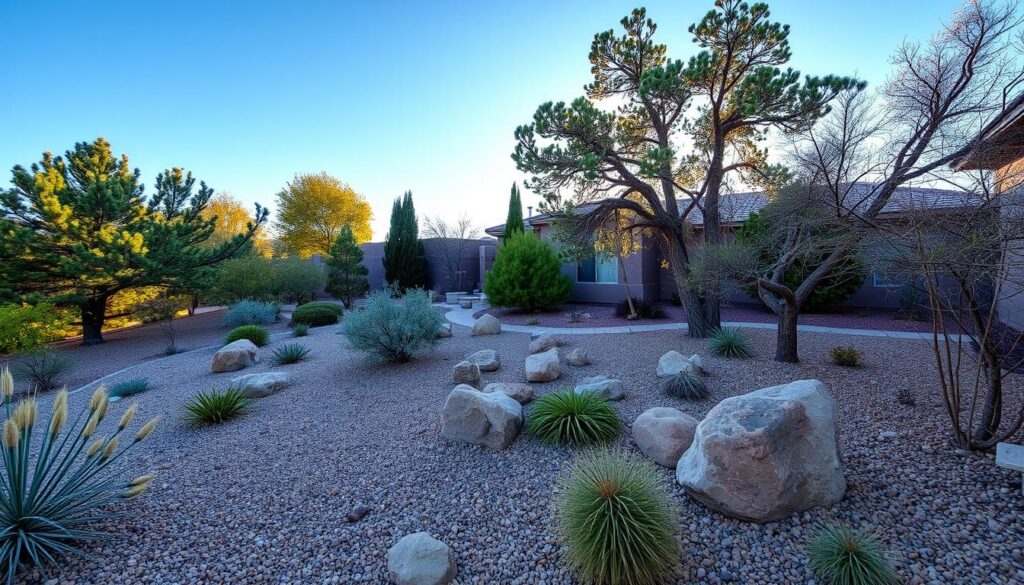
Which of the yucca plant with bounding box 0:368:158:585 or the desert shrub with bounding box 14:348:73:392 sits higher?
the yucca plant with bounding box 0:368:158:585

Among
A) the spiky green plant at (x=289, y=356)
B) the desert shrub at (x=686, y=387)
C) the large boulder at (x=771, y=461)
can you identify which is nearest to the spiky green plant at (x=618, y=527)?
the large boulder at (x=771, y=461)

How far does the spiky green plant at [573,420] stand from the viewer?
3.63 metres

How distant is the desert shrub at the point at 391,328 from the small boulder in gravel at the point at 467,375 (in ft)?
4.70

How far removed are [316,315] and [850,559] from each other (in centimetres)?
1328

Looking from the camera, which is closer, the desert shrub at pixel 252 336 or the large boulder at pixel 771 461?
the large boulder at pixel 771 461

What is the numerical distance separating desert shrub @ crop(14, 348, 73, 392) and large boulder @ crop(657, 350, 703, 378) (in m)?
10.8

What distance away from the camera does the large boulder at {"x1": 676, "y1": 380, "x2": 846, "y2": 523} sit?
2.50 metres

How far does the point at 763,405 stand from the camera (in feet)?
9.10

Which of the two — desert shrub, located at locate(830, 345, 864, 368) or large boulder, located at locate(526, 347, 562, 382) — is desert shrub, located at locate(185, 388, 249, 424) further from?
desert shrub, located at locate(830, 345, 864, 368)

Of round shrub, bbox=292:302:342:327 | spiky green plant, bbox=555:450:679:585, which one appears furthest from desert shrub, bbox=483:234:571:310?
spiky green plant, bbox=555:450:679:585

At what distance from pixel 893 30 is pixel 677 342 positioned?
17.2 ft

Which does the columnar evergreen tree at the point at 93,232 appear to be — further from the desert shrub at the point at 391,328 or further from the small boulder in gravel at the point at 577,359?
the small boulder in gravel at the point at 577,359

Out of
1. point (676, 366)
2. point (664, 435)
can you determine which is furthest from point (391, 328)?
point (664, 435)

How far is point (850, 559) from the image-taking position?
6.59 feet
